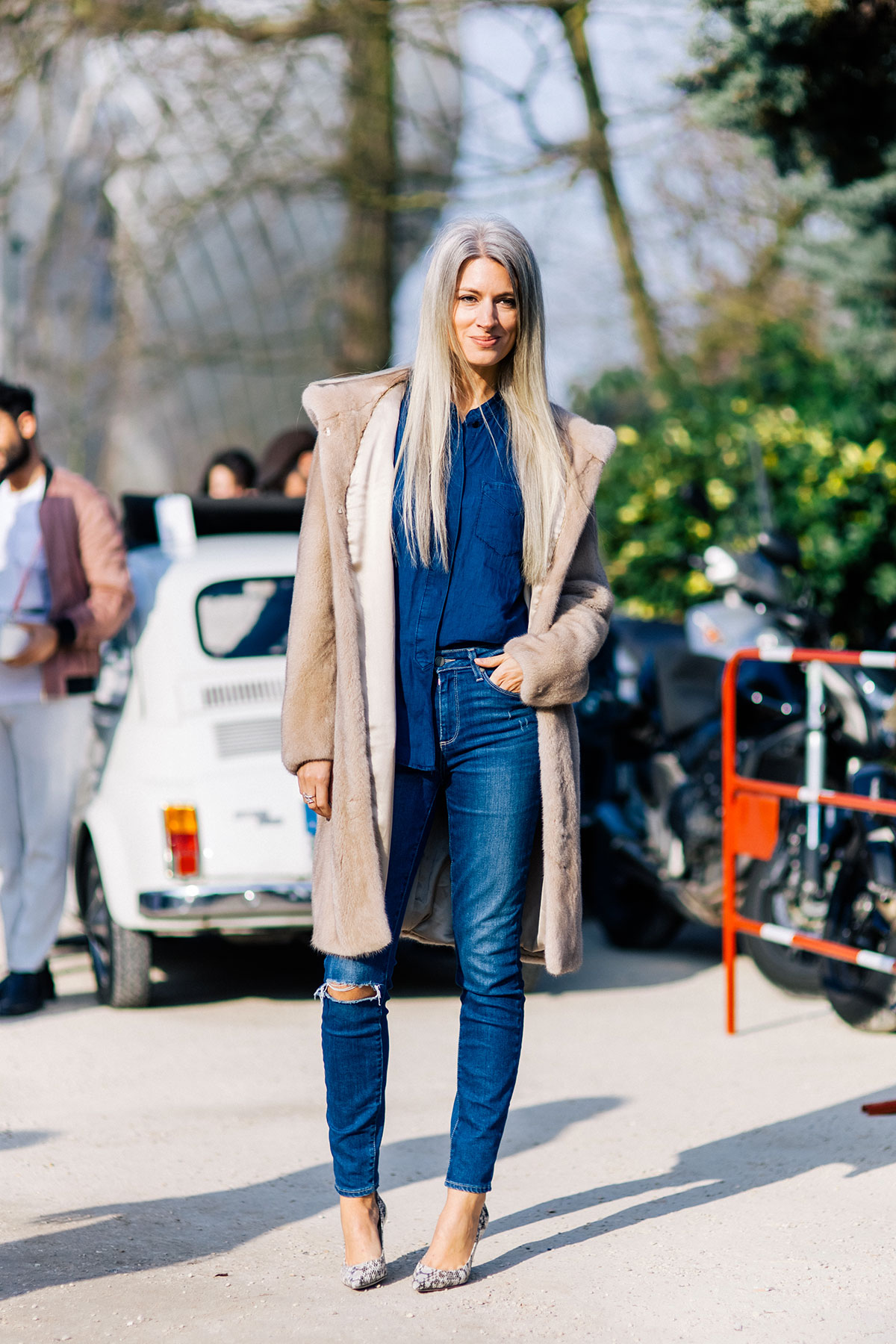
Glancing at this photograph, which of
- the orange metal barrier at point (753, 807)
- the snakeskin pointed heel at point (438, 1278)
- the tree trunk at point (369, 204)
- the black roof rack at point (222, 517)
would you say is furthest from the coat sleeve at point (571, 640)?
the tree trunk at point (369, 204)

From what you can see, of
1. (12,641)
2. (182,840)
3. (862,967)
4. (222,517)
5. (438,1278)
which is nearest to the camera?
(438,1278)

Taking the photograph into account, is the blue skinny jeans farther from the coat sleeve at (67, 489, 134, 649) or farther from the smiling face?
the coat sleeve at (67, 489, 134, 649)

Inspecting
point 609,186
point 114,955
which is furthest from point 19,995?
point 609,186

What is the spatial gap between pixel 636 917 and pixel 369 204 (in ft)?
23.4

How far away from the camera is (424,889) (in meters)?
3.43

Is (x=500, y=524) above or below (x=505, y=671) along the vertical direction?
above

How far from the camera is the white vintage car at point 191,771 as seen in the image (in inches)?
219

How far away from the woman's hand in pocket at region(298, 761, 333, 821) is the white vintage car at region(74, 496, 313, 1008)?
2.26 m

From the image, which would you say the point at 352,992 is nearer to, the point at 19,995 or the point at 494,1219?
the point at 494,1219

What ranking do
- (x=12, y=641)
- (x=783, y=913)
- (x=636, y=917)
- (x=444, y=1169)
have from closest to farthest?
(x=444, y=1169), (x=12, y=641), (x=783, y=913), (x=636, y=917)

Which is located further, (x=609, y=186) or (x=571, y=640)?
(x=609, y=186)

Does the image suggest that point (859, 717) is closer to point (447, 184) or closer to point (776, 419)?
point (776, 419)

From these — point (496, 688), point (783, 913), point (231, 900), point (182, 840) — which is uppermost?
point (496, 688)

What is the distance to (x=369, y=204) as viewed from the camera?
12.5 meters
